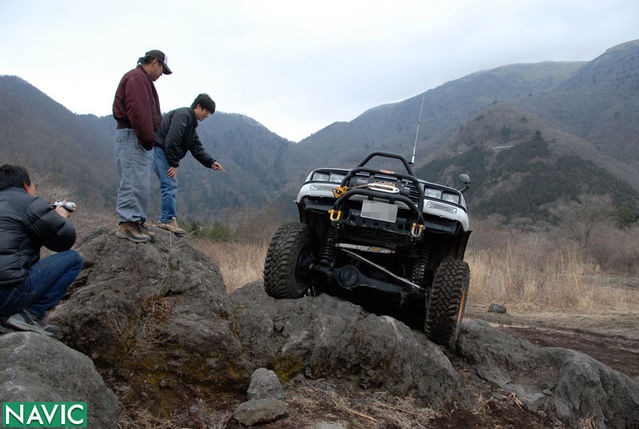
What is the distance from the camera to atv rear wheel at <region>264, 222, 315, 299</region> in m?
4.02

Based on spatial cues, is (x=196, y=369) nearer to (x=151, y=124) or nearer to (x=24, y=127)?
(x=151, y=124)

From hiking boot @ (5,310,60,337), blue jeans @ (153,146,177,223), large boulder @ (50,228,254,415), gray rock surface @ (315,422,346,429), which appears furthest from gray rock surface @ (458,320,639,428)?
hiking boot @ (5,310,60,337)

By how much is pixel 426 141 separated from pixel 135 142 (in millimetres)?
123713

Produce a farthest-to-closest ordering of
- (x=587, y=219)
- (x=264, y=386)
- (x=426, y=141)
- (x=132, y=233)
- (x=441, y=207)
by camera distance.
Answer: (x=426, y=141) < (x=587, y=219) < (x=441, y=207) < (x=132, y=233) < (x=264, y=386)

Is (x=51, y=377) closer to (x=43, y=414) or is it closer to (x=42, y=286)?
(x=43, y=414)

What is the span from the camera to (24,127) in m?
74.6

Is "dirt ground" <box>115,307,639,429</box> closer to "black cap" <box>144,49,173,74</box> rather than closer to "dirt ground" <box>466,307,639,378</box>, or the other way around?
"dirt ground" <box>466,307,639,378</box>

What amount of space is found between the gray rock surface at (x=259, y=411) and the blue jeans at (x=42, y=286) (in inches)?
50.6

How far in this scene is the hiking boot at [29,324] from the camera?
2486 mm

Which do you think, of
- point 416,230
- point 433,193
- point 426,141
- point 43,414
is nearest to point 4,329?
point 43,414

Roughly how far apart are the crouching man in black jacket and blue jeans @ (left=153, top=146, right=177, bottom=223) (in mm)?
1932

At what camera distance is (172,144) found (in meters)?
4.66

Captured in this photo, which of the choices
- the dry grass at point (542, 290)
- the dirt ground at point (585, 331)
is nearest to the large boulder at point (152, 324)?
the dirt ground at point (585, 331)

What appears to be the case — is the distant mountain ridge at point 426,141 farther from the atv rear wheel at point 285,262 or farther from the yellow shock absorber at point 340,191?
the yellow shock absorber at point 340,191
